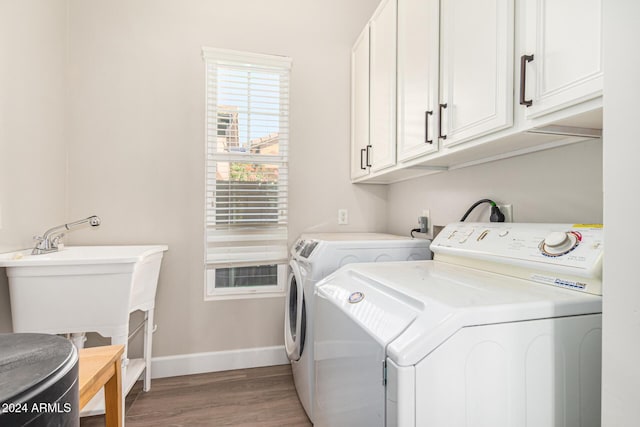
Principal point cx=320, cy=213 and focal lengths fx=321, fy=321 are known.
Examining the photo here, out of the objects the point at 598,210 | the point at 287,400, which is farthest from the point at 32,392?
the point at 287,400

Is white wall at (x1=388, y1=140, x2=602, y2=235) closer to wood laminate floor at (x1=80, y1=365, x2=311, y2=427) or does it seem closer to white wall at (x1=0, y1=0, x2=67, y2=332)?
wood laminate floor at (x1=80, y1=365, x2=311, y2=427)

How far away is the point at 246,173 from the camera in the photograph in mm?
2400

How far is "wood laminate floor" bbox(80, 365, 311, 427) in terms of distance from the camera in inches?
69.0

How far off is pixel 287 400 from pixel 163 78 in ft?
7.49

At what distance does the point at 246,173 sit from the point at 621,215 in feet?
7.05

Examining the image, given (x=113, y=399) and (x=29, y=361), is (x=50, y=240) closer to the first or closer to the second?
(x=113, y=399)

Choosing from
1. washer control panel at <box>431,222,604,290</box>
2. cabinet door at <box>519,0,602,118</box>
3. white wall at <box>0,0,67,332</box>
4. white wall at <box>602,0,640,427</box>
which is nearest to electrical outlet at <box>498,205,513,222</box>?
washer control panel at <box>431,222,604,290</box>

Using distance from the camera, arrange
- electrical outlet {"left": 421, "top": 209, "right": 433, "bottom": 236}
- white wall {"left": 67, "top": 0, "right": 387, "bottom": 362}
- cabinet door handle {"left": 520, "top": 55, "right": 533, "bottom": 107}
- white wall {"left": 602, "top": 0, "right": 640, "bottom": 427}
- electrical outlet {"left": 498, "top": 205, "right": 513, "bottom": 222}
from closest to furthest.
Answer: white wall {"left": 602, "top": 0, "right": 640, "bottom": 427} < cabinet door handle {"left": 520, "top": 55, "right": 533, "bottom": 107} < electrical outlet {"left": 498, "top": 205, "right": 513, "bottom": 222} < electrical outlet {"left": 421, "top": 209, "right": 433, "bottom": 236} < white wall {"left": 67, "top": 0, "right": 387, "bottom": 362}

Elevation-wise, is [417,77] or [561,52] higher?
[417,77]

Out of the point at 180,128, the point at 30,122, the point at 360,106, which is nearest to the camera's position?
the point at 30,122

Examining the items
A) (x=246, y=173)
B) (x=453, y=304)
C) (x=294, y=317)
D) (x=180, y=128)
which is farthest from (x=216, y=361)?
(x=453, y=304)

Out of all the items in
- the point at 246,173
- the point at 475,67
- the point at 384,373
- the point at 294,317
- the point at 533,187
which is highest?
the point at 475,67

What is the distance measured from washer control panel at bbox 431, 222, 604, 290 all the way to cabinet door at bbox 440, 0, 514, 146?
1.23ft

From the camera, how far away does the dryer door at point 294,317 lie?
5.74 feet
